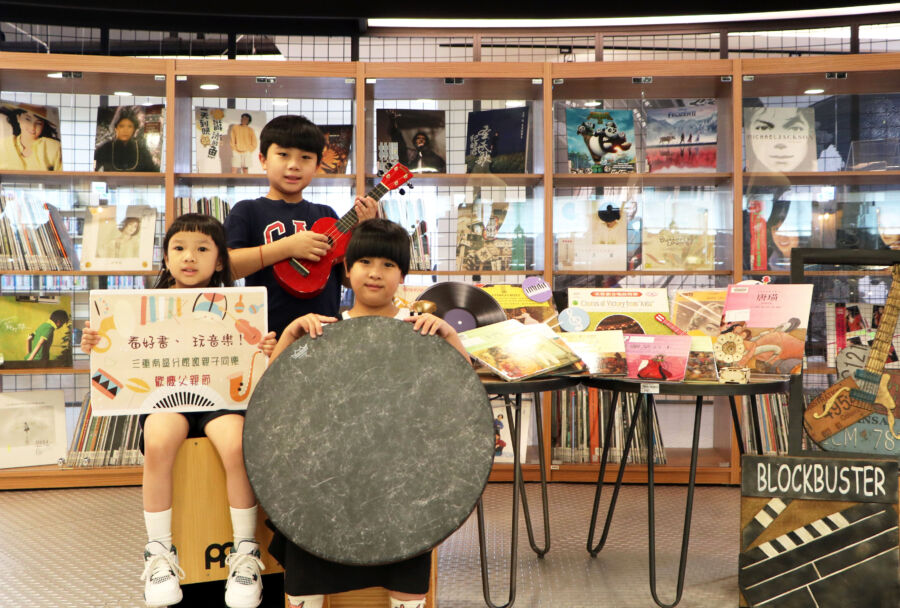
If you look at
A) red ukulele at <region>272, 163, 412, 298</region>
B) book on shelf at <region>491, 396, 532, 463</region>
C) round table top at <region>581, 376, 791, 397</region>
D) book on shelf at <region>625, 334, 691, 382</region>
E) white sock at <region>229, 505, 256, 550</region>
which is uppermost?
red ukulele at <region>272, 163, 412, 298</region>

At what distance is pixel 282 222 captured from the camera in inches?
88.2

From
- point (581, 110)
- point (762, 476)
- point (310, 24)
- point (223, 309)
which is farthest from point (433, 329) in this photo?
point (310, 24)

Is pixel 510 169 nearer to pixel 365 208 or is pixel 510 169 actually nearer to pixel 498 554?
pixel 365 208

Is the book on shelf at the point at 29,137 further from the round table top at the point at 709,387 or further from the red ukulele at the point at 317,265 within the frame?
the round table top at the point at 709,387

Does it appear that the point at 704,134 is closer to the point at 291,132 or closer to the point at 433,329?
the point at 291,132

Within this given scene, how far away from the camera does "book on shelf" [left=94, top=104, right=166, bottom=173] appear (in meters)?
3.76

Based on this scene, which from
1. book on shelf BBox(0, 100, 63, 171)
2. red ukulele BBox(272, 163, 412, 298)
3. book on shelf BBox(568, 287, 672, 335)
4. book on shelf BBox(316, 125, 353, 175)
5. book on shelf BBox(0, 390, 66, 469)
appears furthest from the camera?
book on shelf BBox(316, 125, 353, 175)

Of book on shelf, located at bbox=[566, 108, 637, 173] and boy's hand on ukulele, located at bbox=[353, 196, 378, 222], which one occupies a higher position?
book on shelf, located at bbox=[566, 108, 637, 173]

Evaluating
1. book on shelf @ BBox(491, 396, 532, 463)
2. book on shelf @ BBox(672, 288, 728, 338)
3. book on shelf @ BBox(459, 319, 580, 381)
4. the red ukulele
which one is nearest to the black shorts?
the red ukulele

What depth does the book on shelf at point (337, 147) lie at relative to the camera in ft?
12.5

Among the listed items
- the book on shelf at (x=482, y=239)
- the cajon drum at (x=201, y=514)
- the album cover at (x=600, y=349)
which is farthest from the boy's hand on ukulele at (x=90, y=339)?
the book on shelf at (x=482, y=239)

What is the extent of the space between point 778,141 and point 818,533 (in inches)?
102

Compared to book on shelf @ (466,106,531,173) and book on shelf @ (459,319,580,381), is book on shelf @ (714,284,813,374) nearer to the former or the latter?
book on shelf @ (459,319,580,381)

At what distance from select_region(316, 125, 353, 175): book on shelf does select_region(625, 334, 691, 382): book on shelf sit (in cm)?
217
